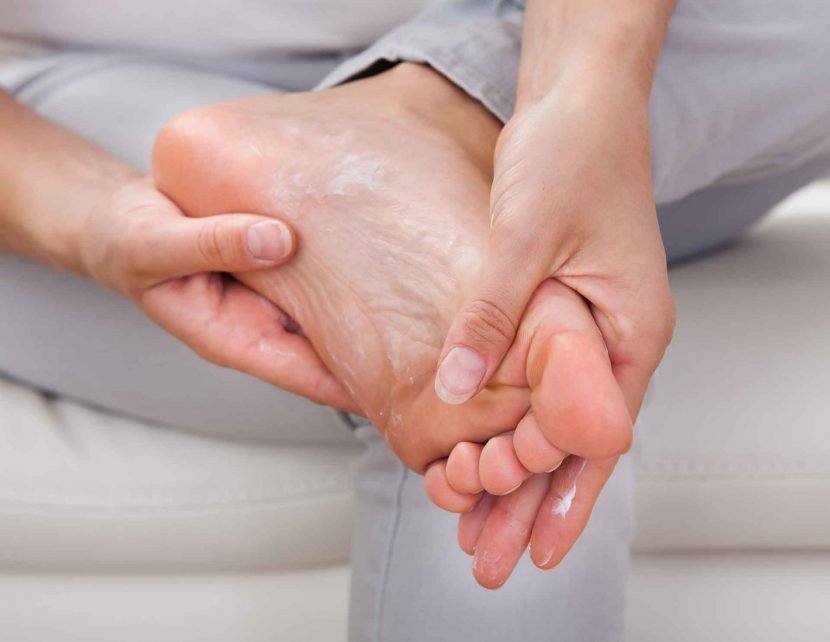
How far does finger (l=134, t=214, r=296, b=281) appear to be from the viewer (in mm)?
549

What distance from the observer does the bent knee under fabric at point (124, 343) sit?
70 centimetres

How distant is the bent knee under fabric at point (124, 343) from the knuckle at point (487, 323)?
0.25 meters

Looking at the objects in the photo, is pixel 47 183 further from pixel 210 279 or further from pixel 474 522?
pixel 474 522

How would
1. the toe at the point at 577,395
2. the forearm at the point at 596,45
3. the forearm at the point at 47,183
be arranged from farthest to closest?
1. the forearm at the point at 47,183
2. the forearm at the point at 596,45
3. the toe at the point at 577,395

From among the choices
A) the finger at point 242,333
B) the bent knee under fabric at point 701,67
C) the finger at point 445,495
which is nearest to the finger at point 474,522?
the finger at point 445,495

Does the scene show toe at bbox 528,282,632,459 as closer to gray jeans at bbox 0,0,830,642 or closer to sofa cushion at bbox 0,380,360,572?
gray jeans at bbox 0,0,830,642

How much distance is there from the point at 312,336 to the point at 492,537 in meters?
0.16

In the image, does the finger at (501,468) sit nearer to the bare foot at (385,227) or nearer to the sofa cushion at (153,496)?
the bare foot at (385,227)

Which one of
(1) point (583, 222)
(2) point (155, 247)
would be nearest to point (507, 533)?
(1) point (583, 222)

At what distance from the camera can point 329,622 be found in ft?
2.52

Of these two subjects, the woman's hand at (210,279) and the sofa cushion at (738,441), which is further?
the sofa cushion at (738,441)

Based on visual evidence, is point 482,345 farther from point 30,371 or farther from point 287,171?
point 30,371

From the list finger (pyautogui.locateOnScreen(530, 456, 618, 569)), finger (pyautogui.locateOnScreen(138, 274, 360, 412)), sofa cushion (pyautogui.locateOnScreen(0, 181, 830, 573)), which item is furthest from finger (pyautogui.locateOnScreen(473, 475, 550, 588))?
sofa cushion (pyautogui.locateOnScreen(0, 181, 830, 573))

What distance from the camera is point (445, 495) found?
0.48 metres
